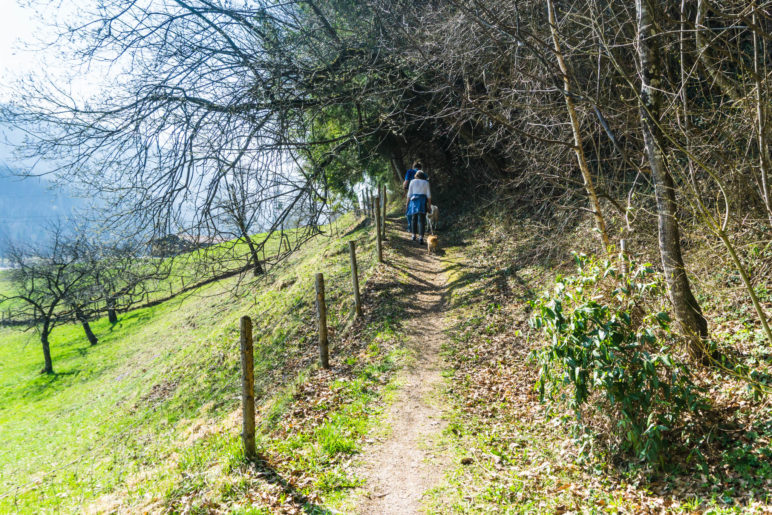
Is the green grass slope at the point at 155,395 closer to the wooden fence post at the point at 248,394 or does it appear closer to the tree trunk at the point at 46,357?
the wooden fence post at the point at 248,394

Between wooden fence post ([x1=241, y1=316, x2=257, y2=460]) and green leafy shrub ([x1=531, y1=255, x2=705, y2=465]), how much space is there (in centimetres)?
363

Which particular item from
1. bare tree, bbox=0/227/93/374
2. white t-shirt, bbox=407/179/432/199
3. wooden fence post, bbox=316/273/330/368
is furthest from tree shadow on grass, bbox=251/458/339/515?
bare tree, bbox=0/227/93/374

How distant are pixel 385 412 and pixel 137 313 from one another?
117 feet

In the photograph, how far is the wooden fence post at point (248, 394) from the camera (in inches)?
221

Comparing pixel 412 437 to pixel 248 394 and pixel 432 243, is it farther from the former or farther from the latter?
pixel 432 243

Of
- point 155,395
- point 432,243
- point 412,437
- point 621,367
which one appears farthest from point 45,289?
point 621,367

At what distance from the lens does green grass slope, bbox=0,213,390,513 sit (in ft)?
28.2

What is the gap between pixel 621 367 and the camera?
13.8 feet

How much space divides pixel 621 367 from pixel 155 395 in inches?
567

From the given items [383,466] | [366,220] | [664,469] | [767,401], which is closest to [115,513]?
[383,466]

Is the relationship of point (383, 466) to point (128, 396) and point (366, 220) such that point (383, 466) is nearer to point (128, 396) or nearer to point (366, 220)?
point (128, 396)

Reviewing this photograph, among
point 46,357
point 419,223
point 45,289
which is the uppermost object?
point 419,223

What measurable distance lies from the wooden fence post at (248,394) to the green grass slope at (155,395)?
1.51ft

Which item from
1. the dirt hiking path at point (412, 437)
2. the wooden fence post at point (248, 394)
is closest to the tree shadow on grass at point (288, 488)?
the wooden fence post at point (248, 394)
